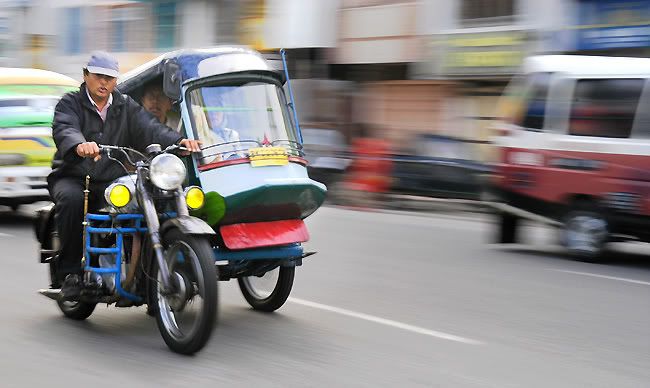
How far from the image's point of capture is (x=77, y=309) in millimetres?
7090

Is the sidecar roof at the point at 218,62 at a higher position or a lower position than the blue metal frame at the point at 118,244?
higher

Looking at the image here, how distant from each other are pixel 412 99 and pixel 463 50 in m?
2.73

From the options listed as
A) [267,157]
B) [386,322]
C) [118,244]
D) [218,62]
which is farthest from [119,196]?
[386,322]

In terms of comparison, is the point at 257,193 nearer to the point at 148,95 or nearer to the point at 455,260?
the point at 148,95

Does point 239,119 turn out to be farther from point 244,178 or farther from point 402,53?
point 402,53

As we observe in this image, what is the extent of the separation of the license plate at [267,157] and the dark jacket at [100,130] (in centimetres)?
49

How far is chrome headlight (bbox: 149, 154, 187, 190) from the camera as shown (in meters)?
6.10

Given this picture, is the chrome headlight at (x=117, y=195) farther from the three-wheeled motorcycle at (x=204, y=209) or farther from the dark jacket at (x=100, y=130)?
the dark jacket at (x=100, y=130)

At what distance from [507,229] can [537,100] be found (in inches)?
63.1

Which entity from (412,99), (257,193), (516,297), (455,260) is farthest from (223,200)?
(412,99)

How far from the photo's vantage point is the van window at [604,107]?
36.3ft

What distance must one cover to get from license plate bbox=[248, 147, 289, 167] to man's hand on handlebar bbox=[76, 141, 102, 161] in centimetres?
107

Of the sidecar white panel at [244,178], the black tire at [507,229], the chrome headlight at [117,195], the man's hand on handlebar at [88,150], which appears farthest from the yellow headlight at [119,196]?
the black tire at [507,229]

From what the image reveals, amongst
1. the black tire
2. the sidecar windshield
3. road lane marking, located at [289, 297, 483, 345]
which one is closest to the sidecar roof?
the sidecar windshield
